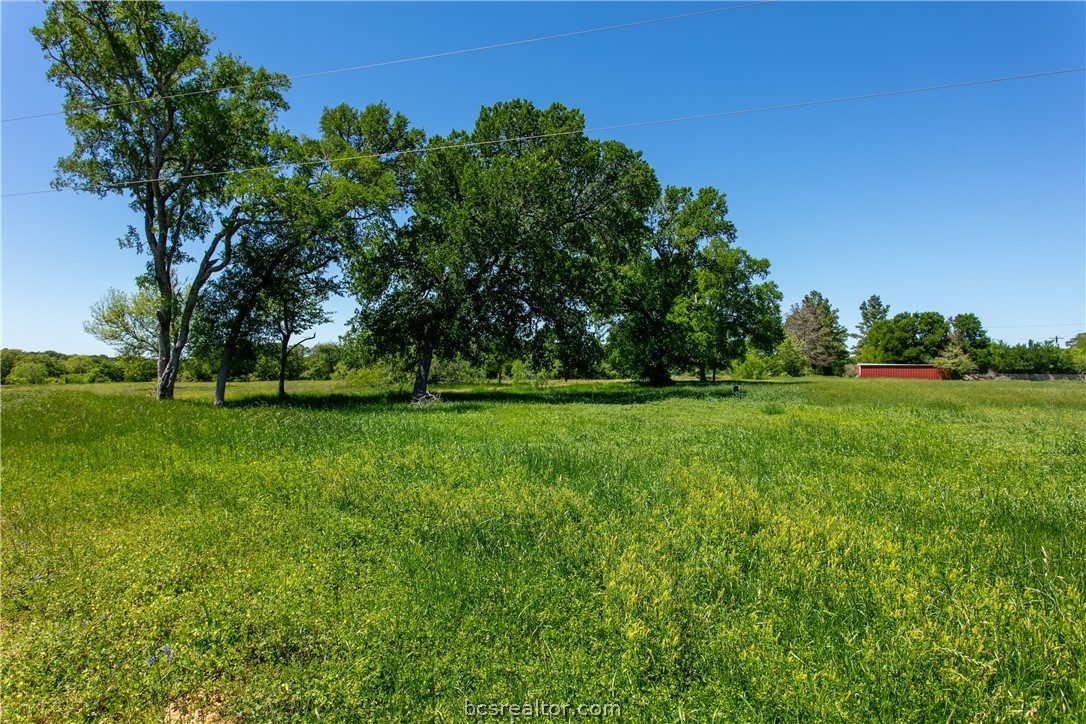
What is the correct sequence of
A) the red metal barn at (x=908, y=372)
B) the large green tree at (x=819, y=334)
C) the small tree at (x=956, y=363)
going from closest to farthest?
the small tree at (x=956, y=363) < the red metal barn at (x=908, y=372) < the large green tree at (x=819, y=334)

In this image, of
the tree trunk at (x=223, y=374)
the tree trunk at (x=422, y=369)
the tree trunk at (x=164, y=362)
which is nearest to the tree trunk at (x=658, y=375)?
the tree trunk at (x=422, y=369)

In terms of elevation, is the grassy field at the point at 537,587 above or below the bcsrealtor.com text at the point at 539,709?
above

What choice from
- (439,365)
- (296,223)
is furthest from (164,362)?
(439,365)

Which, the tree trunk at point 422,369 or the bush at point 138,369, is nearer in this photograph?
the tree trunk at point 422,369

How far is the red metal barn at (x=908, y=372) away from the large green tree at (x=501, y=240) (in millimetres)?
66626

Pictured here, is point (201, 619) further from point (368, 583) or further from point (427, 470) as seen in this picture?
point (427, 470)

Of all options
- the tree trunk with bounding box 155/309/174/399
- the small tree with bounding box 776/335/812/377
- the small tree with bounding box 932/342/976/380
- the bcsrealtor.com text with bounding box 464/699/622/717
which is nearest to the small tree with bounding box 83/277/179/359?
the tree trunk with bounding box 155/309/174/399

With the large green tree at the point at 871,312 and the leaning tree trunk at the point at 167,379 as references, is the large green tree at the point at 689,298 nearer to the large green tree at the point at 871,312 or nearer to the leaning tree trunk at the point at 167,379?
the leaning tree trunk at the point at 167,379

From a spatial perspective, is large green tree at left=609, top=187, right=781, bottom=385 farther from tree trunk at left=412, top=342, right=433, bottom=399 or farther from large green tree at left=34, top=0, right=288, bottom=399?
large green tree at left=34, top=0, right=288, bottom=399

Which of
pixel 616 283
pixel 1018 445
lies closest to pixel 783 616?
pixel 1018 445

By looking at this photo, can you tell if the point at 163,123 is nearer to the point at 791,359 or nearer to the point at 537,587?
the point at 537,587

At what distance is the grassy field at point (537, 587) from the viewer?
9.20ft

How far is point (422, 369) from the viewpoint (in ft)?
74.3

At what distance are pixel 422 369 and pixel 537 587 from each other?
64.8ft
